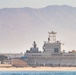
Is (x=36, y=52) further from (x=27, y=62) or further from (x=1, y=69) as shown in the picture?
(x=1, y=69)

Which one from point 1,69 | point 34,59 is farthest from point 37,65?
point 1,69

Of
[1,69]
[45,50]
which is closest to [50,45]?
[45,50]

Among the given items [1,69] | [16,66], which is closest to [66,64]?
[16,66]

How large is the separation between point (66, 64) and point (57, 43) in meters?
6.38

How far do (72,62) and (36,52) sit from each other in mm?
10077

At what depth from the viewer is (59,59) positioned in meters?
186

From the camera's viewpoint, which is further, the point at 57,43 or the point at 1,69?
the point at 57,43

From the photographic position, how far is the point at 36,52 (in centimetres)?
18800

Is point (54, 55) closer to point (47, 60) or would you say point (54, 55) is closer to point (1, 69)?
point (47, 60)

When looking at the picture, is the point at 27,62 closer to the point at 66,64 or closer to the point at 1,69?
the point at 66,64

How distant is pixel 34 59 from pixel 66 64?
28.4 feet

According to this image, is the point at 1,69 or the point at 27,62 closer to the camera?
the point at 1,69

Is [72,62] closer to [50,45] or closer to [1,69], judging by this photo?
[50,45]

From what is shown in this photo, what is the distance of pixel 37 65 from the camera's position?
18650 cm
